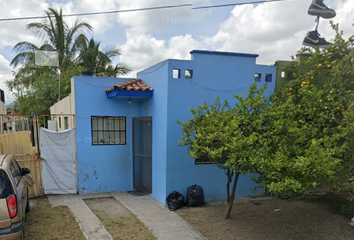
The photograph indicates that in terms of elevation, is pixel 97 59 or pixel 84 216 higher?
pixel 97 59

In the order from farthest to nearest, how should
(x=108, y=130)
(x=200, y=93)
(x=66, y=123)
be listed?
(x=66, y=123) < (x=108, y=130) < (x=200, y=93)

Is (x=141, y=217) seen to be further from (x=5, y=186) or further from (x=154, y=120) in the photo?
(x=5, y=186)

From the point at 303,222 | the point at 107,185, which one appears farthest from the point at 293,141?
the point at 107,185

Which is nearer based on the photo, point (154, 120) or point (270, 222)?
point (270, 222)

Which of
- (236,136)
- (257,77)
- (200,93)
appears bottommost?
(236,136)

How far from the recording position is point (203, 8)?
6.11 m

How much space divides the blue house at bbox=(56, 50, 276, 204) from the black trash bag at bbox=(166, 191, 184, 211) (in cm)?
15

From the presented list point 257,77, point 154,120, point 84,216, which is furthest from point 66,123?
Result: point 257,77

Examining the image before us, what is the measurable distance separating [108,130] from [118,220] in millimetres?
2970

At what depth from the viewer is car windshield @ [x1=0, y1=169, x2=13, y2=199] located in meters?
3.54

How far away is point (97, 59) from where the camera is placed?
1650cm

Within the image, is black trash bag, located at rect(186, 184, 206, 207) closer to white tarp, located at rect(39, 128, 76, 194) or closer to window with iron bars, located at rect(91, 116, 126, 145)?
window with iron bars, located at rect(91, 116, 126, 145)

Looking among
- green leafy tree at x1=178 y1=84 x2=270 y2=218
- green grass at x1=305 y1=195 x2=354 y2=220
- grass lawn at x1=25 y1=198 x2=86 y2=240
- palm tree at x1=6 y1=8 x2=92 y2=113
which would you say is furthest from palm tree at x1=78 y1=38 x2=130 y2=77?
green grass at x1=305 y1=195 x2=354 y2=220

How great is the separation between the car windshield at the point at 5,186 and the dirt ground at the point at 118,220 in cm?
197
